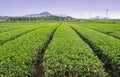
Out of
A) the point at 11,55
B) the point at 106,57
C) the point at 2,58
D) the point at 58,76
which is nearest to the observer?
the point at 58,76

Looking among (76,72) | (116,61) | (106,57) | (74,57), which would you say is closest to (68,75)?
(76,72)

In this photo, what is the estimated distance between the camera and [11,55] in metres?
12.7

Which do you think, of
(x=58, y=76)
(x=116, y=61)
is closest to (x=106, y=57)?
(x=116, y=61)

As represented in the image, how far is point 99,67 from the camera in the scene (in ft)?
34.2

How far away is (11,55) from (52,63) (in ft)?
10.2

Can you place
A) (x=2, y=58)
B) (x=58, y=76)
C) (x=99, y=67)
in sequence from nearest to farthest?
(x=58, y=76)
(x=99, y=67)
(x=2, y=58)

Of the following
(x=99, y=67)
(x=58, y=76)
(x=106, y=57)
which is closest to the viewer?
(x=58, y=76)

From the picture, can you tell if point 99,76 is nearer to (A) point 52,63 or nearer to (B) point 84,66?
(B) point 84,66

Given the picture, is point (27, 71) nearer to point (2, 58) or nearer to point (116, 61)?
point (2, 58)

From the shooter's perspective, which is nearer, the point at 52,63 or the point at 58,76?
the point at 58,76

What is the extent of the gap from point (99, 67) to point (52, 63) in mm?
2264

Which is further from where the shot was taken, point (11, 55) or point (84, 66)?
point (11, 55)

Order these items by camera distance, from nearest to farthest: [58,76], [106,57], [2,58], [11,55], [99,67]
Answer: [58,76] < [99,67] < [2,58] < [11,55] < [106,57]

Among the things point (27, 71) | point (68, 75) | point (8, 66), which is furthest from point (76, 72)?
point (8, 66)
